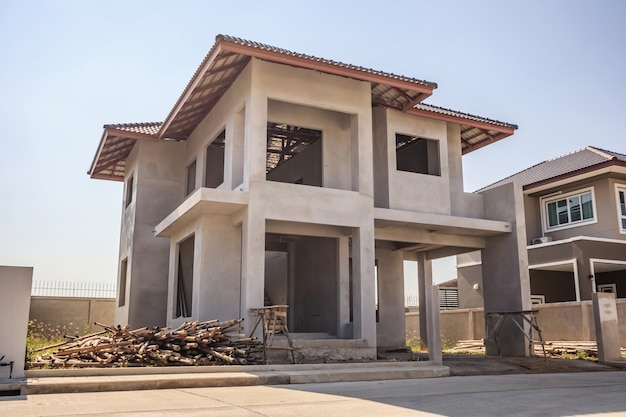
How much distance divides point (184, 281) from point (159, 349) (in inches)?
272

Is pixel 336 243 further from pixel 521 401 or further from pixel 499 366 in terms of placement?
pixel 521 401

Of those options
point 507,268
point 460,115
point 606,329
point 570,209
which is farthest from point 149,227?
point 570,209

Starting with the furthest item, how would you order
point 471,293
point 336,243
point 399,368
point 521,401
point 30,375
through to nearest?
point 471,293 < point 336,243 < point 399,368 < point 30,375 < point 521,401

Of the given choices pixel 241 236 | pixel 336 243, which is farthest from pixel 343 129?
pixel 241 236

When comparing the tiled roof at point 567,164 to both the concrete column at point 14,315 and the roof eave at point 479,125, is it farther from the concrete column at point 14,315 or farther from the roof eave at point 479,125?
the concrete column at point 14,315

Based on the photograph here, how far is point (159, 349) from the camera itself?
11414 millimetres

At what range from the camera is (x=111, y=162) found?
2212 cm

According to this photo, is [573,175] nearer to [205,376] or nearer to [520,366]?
[520,366]

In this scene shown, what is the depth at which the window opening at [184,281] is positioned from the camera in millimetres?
17703

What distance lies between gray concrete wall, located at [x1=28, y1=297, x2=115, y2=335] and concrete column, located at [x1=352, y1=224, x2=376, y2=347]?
12.0 metres

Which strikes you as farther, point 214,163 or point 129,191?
point 129,191

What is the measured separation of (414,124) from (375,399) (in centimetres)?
1081

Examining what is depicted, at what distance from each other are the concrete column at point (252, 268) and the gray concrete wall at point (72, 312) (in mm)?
11128

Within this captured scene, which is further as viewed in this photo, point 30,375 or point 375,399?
point 30,375
